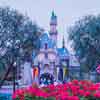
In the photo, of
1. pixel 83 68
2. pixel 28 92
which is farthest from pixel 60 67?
pixel 28 92

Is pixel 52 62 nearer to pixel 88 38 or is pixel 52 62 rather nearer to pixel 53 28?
pixel 53 28

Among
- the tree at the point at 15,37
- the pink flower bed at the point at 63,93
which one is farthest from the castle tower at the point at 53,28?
the pink flower bed at the point at 63,93

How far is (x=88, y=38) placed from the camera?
1454 inches

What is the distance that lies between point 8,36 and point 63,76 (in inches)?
663

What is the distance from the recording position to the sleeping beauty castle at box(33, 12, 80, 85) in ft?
155

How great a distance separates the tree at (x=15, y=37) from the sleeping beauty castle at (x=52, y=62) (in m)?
12.9

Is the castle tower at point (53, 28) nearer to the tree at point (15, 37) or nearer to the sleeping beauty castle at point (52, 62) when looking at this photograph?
the sleeping beauty castle at point (52, 62)

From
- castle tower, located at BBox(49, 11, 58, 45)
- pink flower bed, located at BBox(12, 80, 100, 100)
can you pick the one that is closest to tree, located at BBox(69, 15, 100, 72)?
castle tower, located at BBox(49, 11, 58, 45)

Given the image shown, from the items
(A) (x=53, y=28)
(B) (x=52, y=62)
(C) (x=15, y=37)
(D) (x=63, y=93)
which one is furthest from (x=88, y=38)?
(D) (x=63, y=93)

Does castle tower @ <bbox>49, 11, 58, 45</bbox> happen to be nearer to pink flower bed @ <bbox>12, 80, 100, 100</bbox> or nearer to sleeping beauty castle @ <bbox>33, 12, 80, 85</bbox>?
sleeping beauty castle @ <bbox>33, 12, 80, 85</bbox>

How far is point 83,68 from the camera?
41.1 meters

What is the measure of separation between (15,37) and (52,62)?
18473 mm

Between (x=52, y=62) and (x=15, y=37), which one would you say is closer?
(x=15, y=37)

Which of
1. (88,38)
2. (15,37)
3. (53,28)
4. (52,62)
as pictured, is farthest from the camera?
(53,28)
